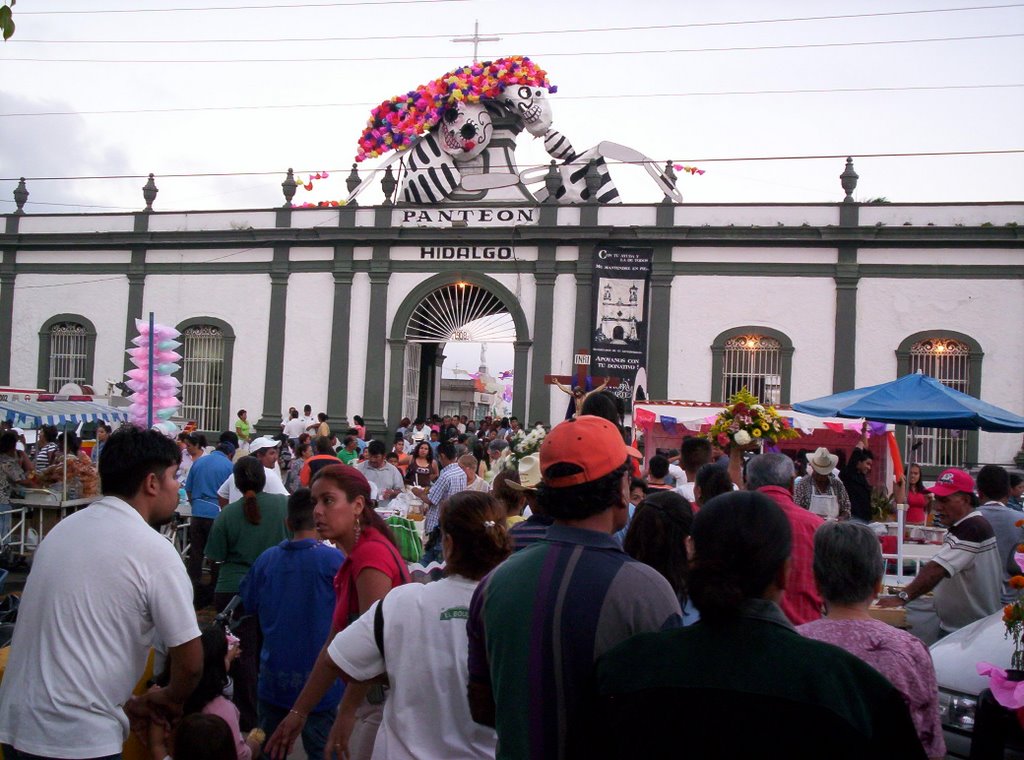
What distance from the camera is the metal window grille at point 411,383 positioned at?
2351cm

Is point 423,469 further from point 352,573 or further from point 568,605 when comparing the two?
point 568,605

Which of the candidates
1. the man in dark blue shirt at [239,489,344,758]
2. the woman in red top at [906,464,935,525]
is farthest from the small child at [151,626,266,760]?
the woman in red top at [906,464,935,525]

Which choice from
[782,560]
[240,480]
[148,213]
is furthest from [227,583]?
[148,213]

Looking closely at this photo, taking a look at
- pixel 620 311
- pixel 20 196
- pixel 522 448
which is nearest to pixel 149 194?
pixel 20 196

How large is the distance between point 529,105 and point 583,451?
22.2 m

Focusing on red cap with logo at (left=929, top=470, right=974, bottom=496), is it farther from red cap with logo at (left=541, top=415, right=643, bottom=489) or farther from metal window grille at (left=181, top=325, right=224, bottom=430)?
metal window grille at (left=181, top=325, right=224, bottom=430)

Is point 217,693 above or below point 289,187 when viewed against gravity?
below

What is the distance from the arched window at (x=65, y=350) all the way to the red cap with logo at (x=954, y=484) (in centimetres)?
2293

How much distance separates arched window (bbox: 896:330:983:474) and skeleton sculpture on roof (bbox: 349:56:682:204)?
21.9ft

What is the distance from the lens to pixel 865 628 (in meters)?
3.44

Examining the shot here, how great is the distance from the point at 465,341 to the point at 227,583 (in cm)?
1691

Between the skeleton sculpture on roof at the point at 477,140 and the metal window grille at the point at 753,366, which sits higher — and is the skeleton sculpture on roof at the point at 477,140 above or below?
above

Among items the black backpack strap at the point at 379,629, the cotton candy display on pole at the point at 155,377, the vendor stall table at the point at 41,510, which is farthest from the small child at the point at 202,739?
the vendor stall table at the point at 41,510

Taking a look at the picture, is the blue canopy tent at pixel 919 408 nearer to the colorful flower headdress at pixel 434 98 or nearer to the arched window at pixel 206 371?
the colorful flower headdress at pixel 434 98
